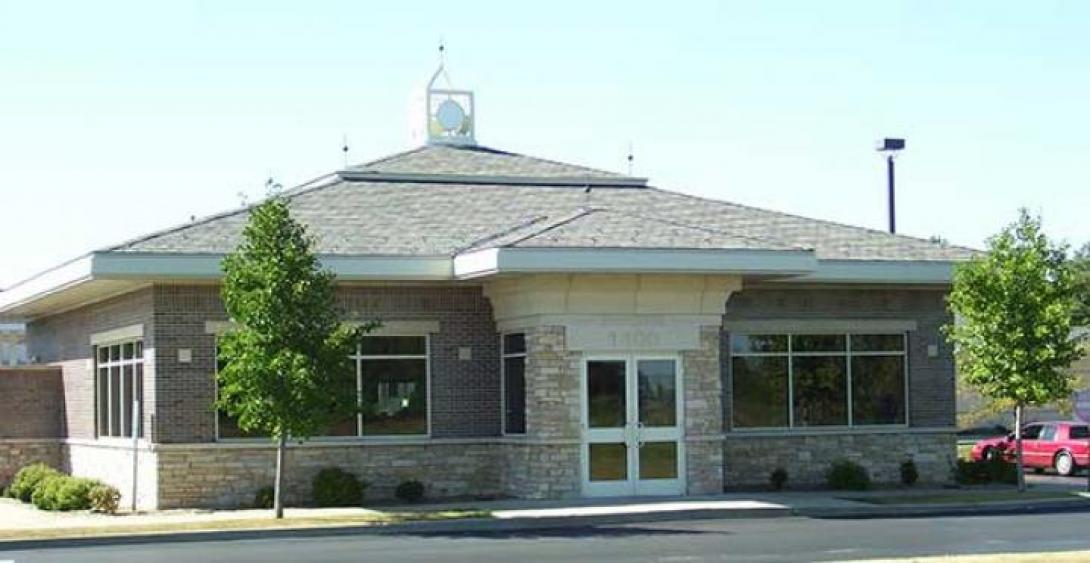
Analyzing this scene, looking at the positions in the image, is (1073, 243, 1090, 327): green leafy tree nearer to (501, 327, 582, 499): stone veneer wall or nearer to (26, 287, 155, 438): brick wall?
(501, 327, 582, 499): stone veneer wall

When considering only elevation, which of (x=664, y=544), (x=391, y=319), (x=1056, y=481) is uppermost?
(x=391, y=319)

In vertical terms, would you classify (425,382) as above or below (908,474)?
above

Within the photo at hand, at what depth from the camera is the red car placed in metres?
39.5

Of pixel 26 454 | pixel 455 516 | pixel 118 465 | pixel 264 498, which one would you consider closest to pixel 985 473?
pixel 455 516

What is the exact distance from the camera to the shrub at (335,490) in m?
28.1

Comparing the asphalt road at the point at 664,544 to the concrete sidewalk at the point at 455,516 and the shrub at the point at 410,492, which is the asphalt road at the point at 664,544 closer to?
the concrete sidewalk at the point at 455,516

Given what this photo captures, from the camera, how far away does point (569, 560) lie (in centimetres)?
1966

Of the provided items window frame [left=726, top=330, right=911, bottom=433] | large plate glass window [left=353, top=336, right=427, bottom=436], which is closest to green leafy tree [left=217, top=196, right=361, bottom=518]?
large plate glass window [left=353, top=336, right=427, bottom=436]

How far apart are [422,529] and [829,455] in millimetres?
9970

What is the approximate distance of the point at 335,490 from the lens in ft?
92.0

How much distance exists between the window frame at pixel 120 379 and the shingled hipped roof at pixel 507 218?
2587 millimetres

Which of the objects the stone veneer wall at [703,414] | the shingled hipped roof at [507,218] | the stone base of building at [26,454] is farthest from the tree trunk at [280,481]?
the stone base of building at [26,454]

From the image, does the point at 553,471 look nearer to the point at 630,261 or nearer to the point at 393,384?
the point at 393,384

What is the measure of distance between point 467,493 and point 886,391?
325 inches
